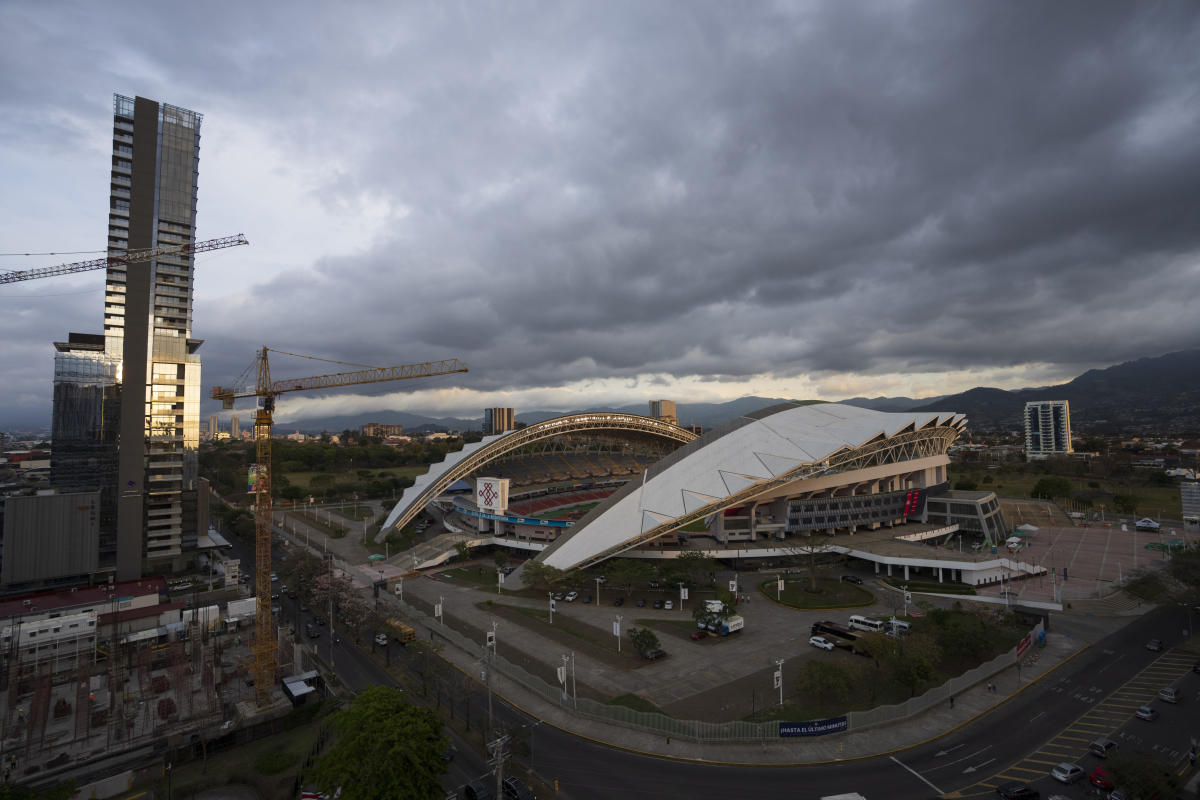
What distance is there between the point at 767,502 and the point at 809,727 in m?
40.6

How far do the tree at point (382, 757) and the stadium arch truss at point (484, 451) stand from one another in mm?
54810

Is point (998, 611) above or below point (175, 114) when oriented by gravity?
below

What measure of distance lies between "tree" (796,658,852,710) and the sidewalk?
2064mm

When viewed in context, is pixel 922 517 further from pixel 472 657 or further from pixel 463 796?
pixel 463 796

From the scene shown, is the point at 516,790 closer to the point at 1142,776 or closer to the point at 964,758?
the point at 964,758

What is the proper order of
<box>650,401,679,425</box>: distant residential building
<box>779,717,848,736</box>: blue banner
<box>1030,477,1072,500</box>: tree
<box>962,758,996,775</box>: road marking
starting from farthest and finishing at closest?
<box>650,401,679,425</box>: distant residential building → <box>1030,477,1072,500</box>: tree → <box>779,717,848,736</box>: blue banner → <box>962,758,996,775</box>: road marking

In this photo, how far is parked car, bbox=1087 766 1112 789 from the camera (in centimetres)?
2265

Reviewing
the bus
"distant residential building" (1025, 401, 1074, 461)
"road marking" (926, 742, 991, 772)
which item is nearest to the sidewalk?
"road marking" (926, 742, 991, 772)

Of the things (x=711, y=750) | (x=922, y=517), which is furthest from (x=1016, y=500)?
(x=711, y=750)

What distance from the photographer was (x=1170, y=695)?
29.9 metres

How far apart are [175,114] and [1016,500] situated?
139081 millimetres

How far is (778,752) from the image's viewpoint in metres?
26.0

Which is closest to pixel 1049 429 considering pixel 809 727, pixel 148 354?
pixel 809 727

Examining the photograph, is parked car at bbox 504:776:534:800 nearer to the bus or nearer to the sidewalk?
the sidewalk
